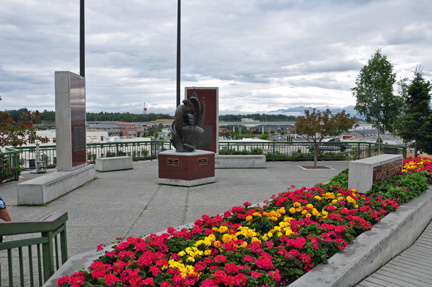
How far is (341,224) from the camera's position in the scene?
510 centimetres

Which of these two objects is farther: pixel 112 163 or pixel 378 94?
pixel 378 94

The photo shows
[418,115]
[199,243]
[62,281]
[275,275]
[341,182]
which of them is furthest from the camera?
[418,115]

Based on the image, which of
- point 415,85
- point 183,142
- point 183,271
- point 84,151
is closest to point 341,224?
point 183,271

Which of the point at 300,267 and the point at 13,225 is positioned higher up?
the point at 13,225

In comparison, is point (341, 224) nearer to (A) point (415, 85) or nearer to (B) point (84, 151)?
(B) point (84, 151)

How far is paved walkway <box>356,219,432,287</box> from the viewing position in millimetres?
4215

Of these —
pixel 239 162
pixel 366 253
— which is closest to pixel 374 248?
pixel 366 253

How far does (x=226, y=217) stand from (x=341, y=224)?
1.98 metres

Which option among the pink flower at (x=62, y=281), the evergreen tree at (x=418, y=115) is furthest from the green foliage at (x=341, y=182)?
the evergreen tree at (x=418, y=115)

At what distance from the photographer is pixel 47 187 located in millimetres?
8547

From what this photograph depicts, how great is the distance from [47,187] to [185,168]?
421cm

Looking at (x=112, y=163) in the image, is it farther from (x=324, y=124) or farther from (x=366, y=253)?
(x=366, y=253)

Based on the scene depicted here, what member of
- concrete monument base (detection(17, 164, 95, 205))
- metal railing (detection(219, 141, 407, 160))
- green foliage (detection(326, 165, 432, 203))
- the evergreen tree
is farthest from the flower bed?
the evergreen tree

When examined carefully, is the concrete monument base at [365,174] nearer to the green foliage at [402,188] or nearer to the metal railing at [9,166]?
the green foliage at [402,188]
